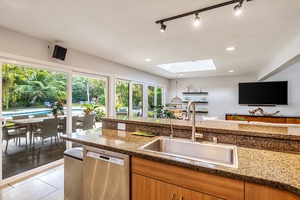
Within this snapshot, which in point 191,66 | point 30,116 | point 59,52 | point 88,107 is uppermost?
point 191,66

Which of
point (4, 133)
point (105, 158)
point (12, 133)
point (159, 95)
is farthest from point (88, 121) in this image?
point (159, 95)

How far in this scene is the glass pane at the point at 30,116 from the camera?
8.66 ft

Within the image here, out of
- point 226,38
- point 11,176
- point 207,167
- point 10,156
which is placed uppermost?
point 226,38

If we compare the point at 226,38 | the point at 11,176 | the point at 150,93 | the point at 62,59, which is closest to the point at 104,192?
the point at 11,176

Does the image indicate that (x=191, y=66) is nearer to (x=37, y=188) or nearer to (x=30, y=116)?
(x=30, y=116)

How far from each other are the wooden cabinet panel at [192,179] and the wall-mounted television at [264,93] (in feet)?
19.1

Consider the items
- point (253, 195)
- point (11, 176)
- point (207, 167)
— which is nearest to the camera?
point (253, 195)

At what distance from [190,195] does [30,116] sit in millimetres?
3128

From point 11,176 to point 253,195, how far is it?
3354 millimetres

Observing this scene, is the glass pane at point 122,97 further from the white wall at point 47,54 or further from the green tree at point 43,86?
the green tree at point 43,86

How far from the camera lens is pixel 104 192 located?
5.05 feet

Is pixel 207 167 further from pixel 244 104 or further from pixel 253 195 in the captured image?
pixel 244 104

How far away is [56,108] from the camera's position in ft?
10.8

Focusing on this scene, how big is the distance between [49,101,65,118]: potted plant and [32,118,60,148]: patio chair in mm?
122
